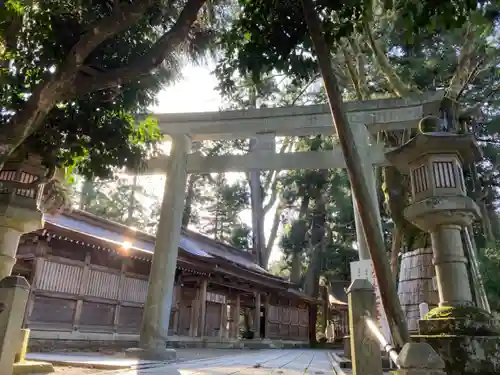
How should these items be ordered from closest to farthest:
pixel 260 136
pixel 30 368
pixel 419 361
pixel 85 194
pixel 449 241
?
pixel 419 361
pixel 449 241
pixel 30 368
pixel 260 136
pixel 85 194

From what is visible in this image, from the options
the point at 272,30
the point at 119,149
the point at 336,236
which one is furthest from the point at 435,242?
the point at 336,236

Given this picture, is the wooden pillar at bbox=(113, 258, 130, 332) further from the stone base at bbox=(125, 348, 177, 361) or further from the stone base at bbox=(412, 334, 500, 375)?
the stone base at bbox=(412, 334, 500, 375)

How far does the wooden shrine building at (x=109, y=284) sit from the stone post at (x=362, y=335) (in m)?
7.84

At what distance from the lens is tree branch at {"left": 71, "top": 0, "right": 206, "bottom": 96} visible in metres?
4.26

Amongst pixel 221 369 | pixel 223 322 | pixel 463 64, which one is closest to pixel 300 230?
pixel 223 322

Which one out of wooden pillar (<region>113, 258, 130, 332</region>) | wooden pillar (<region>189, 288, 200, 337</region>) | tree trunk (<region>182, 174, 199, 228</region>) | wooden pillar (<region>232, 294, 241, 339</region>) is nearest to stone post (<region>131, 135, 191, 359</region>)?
wooden pillar (<region>113, 258, 130, 332</region>)

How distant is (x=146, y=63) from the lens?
4.42 m

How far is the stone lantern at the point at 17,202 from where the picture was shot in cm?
442

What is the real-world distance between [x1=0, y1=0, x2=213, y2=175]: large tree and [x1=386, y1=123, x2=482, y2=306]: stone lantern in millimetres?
3142

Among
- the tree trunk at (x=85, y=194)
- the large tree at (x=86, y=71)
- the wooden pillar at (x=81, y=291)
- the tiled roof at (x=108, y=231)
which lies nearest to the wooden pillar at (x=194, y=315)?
the tiled roof at (x=108, y=231)

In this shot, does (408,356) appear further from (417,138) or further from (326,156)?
(326,156)

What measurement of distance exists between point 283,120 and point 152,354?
6112 millimetres

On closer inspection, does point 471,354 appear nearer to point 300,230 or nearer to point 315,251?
point 315,251

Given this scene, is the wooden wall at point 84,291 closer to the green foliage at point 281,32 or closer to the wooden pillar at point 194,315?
the wooden pillar at point 194,315
